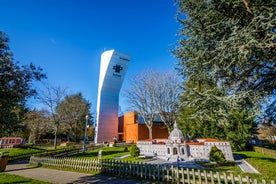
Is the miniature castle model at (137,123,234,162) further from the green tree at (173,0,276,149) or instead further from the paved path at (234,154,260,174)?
the green tree at (173,0,276,149)

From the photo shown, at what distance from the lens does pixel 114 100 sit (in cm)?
3866

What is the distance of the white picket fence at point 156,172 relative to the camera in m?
5.91

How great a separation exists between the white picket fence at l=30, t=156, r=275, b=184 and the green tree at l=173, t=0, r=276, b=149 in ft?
7.37

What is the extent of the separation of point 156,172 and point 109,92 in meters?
32.0

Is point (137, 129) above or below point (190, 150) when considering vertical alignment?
above

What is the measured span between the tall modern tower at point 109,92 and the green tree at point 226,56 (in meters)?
30.8

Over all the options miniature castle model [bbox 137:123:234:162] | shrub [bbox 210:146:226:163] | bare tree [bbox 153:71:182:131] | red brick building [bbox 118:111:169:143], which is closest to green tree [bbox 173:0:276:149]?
shrub [bbox 210:146:226:163]

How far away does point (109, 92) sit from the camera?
38.0m

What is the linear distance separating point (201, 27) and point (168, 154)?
12539mm

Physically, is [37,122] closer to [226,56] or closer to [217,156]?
[217,156]

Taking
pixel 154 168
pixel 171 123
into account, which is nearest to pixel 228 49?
pixel 154 168

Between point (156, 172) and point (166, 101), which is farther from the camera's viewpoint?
point (166, 101)

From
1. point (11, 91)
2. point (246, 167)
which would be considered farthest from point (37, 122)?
point (246, 167)

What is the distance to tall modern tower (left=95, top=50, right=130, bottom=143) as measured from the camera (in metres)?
35.6
